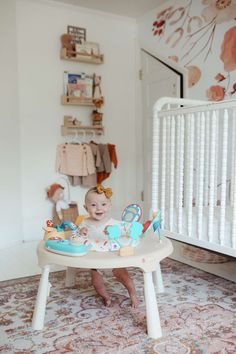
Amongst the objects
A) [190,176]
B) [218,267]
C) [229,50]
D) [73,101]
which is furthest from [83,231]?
[73,101]

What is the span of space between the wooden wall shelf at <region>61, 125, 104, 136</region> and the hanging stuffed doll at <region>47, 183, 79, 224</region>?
1.77ft

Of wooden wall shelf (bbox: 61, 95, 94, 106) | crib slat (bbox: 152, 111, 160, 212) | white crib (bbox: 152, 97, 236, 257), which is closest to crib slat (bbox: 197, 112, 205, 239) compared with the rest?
white crib (bbox: 152, 97, 236, 257)

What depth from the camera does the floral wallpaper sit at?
289 centimetres

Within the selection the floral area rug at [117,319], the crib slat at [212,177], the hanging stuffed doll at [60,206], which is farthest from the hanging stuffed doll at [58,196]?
the crib slat at [212,177]

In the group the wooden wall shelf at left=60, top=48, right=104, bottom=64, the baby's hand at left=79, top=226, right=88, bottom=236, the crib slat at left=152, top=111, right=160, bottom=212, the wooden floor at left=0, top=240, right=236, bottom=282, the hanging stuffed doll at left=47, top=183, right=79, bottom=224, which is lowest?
the wooden floor at left=0, top=240, right=236, bottom=282

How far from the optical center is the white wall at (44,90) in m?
3.42


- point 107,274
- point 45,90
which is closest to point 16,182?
point 45,90

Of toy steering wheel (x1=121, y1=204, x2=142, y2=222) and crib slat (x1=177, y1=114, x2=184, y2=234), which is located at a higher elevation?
crib slat (x1=177, y1=114, x2=184, y2=234)

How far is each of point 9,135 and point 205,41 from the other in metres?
1.90

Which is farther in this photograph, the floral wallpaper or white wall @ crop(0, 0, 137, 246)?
white wall @ crop(0, 0, 137, 246)

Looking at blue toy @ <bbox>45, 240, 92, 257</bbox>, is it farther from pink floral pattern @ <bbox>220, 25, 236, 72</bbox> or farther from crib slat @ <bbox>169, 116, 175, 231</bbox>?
pink floral pattern @ <bbox>220, 25, 236, 72</bbox>

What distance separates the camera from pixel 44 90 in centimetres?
359

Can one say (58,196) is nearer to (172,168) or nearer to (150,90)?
(150,90)

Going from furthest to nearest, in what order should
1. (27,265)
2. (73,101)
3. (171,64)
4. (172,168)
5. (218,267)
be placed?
(73,101)
(171,64)
(27,265)
(218,267)
(172,168)
